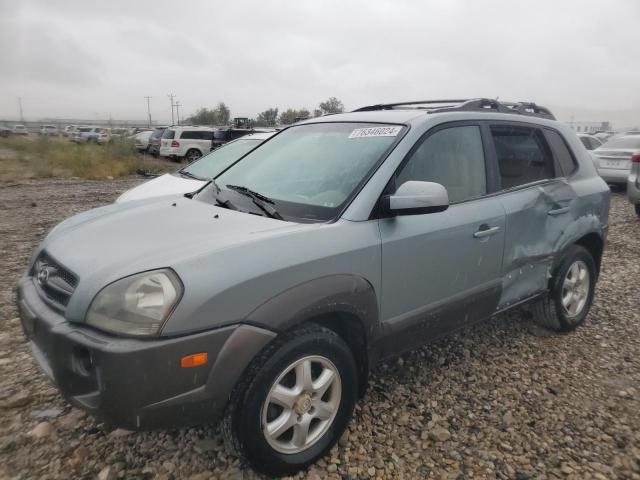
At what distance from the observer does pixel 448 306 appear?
8.37 ft

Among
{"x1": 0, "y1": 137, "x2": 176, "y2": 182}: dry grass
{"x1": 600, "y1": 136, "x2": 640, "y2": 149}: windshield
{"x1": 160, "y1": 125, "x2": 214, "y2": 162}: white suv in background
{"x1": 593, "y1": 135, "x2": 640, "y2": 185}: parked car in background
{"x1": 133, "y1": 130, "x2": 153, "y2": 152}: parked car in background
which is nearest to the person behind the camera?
{"x1": 593, "y1": 135, "x2": 640, "y2": 185}: parked car in background

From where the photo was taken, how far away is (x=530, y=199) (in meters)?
2.99

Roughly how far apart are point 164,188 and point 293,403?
3887mm

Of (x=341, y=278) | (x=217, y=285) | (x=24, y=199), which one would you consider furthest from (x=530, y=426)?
(x=24, y=199)

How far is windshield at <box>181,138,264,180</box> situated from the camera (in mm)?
5752

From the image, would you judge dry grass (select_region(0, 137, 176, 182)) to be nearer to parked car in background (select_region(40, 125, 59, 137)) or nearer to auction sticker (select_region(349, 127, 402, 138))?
parked car in background (select_region(40, 125, 59, 137))

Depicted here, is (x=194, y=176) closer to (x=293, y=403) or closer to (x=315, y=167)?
(x=315, y=167)

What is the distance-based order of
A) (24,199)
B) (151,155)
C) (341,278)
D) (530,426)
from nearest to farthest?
(341,278) → (530,426) → (24,199) → (151,155)

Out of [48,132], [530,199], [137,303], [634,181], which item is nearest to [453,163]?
[530,199]

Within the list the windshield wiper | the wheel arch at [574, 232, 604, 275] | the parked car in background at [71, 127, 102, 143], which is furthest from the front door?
the parked car in background at [71, 127, 102, 143]

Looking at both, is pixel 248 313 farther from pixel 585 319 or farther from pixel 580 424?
pixel 585 319

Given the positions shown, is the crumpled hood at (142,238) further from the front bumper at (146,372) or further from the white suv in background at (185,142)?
the white suv in background at (185,142)

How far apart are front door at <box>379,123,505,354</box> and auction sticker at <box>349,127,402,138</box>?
15 centimetres

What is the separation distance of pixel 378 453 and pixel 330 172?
1.47m
